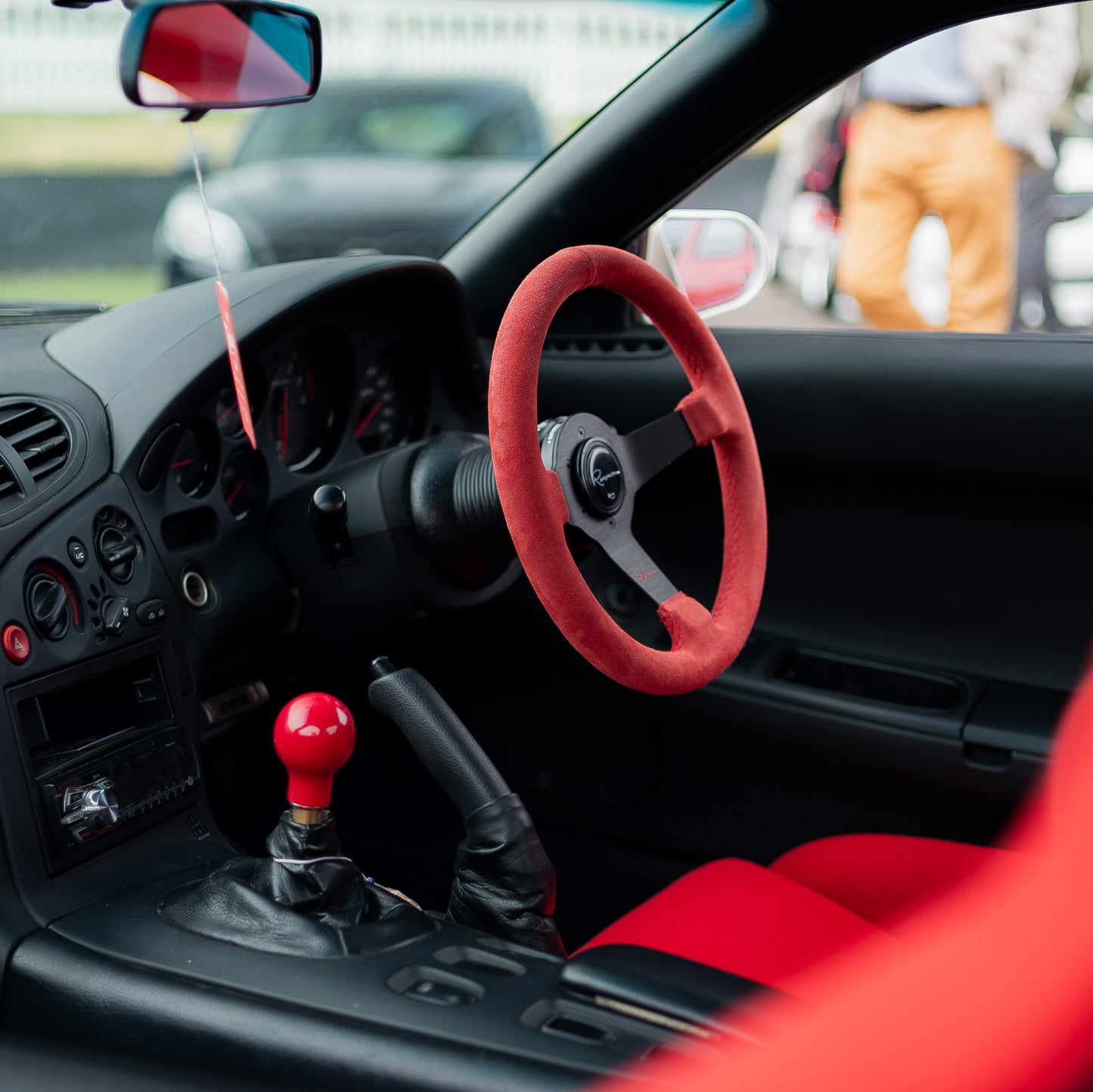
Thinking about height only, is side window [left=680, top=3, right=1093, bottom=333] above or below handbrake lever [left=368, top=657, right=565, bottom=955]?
above

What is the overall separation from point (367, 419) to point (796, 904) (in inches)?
38.7

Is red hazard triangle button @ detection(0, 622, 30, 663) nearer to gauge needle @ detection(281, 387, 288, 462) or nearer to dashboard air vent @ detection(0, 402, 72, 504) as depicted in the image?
dashboard air vent @ detection(0, 402, 72, 504)

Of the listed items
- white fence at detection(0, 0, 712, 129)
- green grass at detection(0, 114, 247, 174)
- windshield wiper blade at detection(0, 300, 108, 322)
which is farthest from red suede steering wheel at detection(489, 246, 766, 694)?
white fence at detection(0, 0, 712, 129)

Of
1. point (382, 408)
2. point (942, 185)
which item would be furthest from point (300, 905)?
point (942, 185)

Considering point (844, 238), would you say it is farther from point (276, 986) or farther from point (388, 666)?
point (276, 986)

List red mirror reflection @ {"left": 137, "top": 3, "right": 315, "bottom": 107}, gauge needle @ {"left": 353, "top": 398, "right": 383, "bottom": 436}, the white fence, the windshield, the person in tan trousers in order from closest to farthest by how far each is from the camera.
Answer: red mirror reflection @ {"left": 137, "top": 3, "right": 315, "bottom": 107}
gauge needle @ {"left": 353, "top": 398, "right": 383, "bottom": 436}
the person in tan trousers
the windshield
the white fence

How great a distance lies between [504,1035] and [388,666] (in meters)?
0.50

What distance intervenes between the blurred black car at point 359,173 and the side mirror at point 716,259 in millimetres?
2949

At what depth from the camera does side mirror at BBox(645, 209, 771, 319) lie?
2.07 meters

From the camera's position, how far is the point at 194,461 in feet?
5.44

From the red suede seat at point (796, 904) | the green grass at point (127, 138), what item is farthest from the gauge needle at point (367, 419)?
the green grass at point (127, 138)

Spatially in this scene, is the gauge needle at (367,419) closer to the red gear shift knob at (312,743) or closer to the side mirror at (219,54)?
the side mirror at (219,54)

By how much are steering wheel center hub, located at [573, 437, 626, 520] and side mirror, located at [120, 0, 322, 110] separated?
582mm

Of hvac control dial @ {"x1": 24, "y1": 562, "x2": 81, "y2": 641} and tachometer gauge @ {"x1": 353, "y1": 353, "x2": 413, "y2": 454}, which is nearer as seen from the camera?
hvac control dial @ {"x1": 24, "y1": 562, "x2": 81, "y2": 641}
